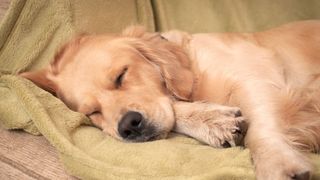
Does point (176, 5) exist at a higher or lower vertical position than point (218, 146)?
higher

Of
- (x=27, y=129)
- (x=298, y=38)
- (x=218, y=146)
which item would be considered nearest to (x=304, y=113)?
Answer: (x=218, y=146)

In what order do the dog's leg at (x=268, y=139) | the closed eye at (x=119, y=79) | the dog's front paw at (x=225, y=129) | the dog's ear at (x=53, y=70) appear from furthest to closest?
the dog's ear at (x=53, y=70)
the closed eye at (x=119, y=79)
the dog's front paw at (x=225, y=129)
the dog's leg at (x=268, y=139)

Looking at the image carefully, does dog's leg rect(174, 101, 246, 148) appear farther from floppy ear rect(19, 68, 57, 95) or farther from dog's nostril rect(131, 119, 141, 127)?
floppy ear rect(19, 68, 57, 95)

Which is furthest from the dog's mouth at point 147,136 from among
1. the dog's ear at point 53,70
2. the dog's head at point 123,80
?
the dog's ear at point 53,70

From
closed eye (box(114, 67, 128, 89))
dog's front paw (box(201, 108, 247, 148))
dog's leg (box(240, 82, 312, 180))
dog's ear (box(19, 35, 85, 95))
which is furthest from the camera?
dog's ear (box(19, 35, 85, 95))

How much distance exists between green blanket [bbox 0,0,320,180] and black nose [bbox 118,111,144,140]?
5 centimetres

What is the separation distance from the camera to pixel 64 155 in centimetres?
136

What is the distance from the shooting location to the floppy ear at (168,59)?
69.2 inches

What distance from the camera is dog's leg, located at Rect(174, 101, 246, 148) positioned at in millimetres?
1481

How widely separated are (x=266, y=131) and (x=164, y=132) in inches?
14.9

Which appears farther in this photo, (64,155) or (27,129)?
(27,129)

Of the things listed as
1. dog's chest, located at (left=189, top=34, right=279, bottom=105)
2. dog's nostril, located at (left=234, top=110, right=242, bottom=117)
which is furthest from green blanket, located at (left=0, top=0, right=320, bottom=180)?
dog's chest, located at (left=189, top=34, right=279, bottom=105)

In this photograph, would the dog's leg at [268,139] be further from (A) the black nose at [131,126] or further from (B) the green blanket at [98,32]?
(A) the black nose at [131,126]

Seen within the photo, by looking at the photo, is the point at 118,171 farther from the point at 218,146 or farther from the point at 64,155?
the point at 218,146
